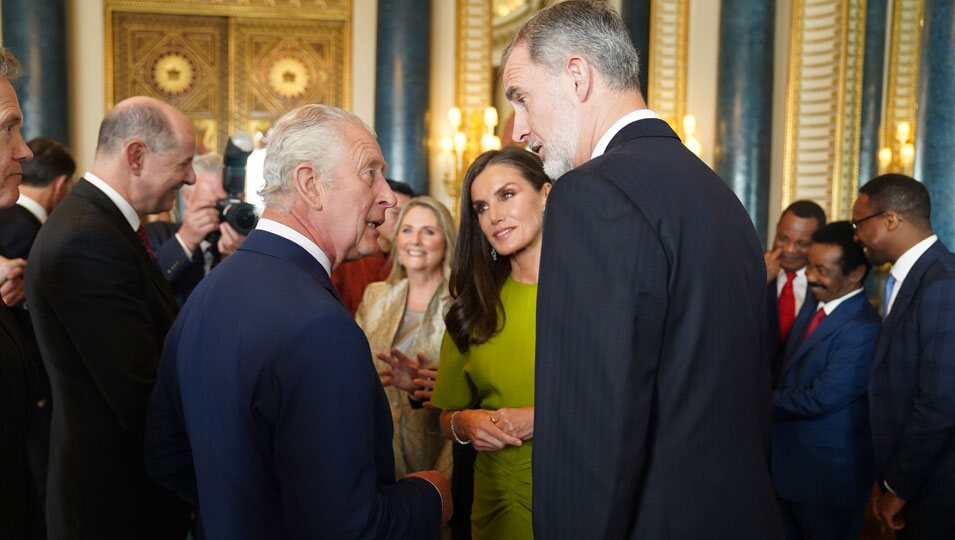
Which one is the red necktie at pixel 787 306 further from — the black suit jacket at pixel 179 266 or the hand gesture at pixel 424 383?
the black suit jacket at pixel 179 266

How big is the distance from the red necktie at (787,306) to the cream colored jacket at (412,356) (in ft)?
6.96

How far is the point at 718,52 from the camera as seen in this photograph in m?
8.27

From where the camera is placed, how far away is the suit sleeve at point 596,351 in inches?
54.2

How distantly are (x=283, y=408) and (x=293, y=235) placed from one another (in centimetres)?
36

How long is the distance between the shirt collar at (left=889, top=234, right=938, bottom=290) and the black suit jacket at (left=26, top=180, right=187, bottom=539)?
2609mm

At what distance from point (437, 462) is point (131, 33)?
23.8 feet

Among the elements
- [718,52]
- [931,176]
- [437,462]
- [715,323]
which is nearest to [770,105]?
[718,52]

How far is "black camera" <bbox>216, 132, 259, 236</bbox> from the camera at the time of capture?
276 centimetres

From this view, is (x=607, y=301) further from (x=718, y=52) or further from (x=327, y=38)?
(x=327, y=38)

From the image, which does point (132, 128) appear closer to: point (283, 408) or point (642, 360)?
point (283, 408)

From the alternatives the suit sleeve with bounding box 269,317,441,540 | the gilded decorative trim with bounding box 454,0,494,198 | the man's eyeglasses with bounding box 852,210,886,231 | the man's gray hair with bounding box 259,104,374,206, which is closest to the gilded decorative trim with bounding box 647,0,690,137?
the gilded decorative trim with bounding box 454,0,494,198

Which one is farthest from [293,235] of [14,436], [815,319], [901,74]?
[901,74]

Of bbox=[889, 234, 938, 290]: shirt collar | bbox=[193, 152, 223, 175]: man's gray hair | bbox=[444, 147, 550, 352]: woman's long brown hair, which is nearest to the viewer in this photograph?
bbox=[444, 147, 550, 352]: woman's long brown hair

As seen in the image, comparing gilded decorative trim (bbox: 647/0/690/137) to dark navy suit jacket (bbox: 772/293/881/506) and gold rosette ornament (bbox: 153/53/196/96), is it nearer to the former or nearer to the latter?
gold rosette ornament (bbox: 153/53/196/96)
